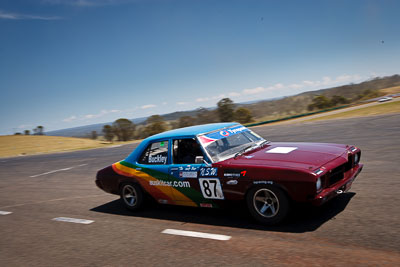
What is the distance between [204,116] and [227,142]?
41.7 meters

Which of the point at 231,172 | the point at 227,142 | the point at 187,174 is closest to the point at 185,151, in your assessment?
the point at 187,174

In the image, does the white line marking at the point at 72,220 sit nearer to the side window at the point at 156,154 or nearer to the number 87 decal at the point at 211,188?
the side window at the point at 156,154

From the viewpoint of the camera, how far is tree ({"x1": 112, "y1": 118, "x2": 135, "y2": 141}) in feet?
155

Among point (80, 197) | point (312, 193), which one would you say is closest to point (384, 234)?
point (312, 193)

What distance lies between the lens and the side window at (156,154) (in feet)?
19.9

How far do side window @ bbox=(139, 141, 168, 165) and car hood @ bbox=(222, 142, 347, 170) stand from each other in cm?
133

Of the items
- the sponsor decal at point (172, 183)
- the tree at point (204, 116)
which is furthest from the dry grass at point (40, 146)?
the sponsor decal at point (172, 183)

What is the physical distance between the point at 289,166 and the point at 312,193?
468mm

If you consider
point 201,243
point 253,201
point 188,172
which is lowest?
point 201,243

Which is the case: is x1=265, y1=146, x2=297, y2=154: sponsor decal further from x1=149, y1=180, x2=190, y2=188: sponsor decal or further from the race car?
x1=149, y1=180, x2=190, y2=188: sponsor decal

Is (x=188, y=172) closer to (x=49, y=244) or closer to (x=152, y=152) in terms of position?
(x=152, y=152)

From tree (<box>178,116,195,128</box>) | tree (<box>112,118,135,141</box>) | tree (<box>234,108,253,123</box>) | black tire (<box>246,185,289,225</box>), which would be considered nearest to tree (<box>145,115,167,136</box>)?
tree (<box>112,118,135,141</box>)

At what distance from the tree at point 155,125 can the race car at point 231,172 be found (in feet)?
133

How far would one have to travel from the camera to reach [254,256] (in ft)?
12.8
